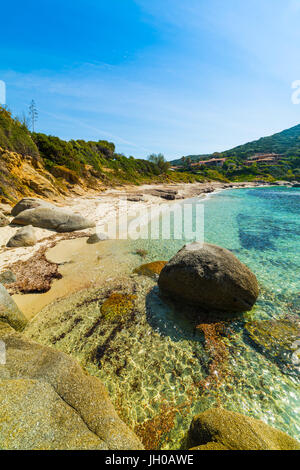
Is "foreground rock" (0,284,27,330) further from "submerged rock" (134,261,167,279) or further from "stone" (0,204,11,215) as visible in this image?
"stone" (0,204,11,215)

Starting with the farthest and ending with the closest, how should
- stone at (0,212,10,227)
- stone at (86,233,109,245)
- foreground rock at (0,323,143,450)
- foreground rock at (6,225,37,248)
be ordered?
stone at (0,212,10,227)
stone at (86,233,109,245)
foreground rock at (6,225,37,248)
foreground rock at (0,323,143,450)

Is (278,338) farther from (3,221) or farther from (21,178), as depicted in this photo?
(21,178)

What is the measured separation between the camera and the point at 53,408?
245 cm

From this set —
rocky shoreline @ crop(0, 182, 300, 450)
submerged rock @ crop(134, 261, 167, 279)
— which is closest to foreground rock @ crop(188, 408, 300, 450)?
rocky shoreline @ crop(0, 182, 300, 450)

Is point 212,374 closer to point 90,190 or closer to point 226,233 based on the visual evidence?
point 226,233

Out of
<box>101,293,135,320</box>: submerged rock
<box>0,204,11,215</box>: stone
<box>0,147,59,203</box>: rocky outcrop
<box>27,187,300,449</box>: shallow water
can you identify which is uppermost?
<box>0,147,59,203</box>: rocky outcrop

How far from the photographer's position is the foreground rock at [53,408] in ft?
6.81

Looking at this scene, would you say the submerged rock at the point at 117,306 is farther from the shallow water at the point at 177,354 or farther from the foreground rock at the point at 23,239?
the foreground rock at the point at 23,239

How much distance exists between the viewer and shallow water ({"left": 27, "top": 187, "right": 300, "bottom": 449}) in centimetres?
323

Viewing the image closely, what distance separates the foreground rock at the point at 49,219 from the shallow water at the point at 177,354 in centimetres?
557

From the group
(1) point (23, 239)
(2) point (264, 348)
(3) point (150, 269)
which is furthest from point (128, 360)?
(1) point (23, 239)

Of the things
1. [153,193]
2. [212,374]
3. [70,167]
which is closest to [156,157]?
[153,193]

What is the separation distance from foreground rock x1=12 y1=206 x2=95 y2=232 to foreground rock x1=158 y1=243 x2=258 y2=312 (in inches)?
343
